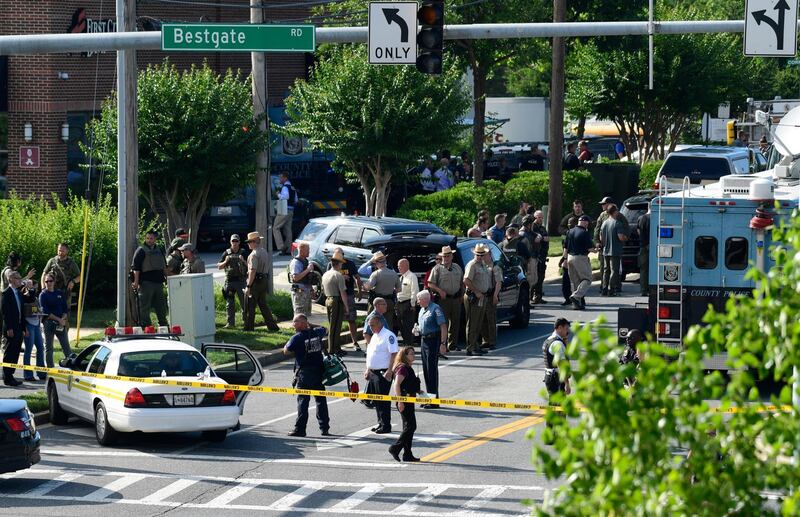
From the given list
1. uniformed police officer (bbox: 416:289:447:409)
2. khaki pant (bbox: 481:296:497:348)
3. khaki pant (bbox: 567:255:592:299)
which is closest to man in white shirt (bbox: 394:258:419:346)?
khaki pant (bbox: 481:296:497:348)

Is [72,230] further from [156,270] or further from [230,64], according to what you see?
[230,64]

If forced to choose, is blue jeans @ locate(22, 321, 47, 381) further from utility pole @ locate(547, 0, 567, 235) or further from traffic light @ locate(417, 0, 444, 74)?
utility pole @ locate(547, 0, 567, 235)

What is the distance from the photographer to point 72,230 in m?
26.0

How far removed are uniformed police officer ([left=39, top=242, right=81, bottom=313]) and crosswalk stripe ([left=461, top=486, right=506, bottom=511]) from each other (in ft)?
29.8

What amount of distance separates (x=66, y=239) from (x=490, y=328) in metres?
7.95

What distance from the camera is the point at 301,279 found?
23.6 metres

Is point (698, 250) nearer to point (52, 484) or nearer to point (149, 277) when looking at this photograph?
point (52, 484)

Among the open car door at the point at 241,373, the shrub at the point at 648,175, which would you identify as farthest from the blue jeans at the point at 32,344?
the shrub at the point at 648,175

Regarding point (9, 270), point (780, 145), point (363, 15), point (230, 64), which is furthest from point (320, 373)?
point (230, 64)

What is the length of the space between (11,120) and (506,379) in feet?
61.0

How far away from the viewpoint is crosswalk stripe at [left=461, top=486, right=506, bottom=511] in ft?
46.3

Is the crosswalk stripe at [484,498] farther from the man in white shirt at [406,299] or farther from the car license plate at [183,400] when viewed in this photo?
the man in white shirt at [406,299]

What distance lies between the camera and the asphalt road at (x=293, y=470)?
1420 centimetres

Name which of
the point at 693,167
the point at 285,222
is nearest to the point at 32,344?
the point at 285,222
